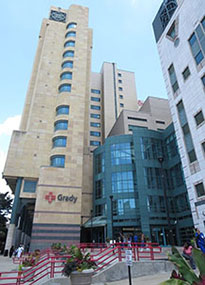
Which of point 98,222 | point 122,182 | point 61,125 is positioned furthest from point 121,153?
point 98,222

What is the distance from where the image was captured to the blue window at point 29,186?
3903cm

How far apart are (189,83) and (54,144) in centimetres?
2687

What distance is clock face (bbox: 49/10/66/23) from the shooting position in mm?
57872

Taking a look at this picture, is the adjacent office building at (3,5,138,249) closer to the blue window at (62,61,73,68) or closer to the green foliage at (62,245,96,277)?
the blue window at (62,61,73,68)

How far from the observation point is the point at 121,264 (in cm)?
1129

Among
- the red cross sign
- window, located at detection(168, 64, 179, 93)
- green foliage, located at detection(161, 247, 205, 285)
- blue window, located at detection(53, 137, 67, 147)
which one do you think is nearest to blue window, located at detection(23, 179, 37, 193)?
the red cross sign

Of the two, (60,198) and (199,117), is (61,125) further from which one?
(199,117)

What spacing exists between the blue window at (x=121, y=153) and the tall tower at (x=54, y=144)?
7026 mm

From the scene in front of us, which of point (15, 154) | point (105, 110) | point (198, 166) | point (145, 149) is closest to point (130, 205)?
point (145, 149)

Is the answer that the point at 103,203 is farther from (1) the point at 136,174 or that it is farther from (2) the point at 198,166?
(2) the point at 198,166

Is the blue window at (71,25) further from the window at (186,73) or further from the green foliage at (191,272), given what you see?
the green foliage at (191,272)

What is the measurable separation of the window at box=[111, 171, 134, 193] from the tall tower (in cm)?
709

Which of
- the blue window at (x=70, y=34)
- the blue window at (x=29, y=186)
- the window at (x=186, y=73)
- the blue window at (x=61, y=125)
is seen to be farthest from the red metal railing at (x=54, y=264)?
the blue window at (x=70, y=34)

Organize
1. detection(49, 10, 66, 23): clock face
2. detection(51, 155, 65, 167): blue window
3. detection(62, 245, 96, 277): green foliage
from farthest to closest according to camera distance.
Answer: detection(49, 10, 66, 23): clock face
detection(51, 155, 65, 167): blue window
detection(62, 245, 96, 277): green foliage
